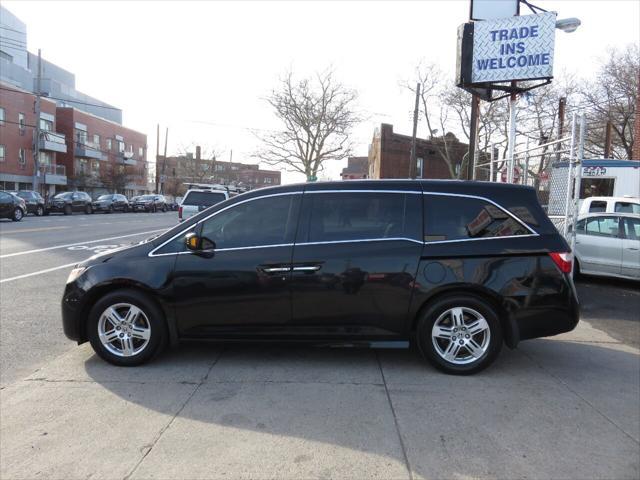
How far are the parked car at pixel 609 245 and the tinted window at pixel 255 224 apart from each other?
726 centimetres

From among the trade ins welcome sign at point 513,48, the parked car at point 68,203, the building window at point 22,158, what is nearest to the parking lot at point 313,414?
the trade ins welcome sign at point 513,48

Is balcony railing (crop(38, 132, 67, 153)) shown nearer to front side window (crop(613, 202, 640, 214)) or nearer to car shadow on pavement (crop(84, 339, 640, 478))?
front side window (crop(613, 202, 640, 214))

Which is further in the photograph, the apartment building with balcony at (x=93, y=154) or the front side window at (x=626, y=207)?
the apartment building with balcony at (x=93, y=154)

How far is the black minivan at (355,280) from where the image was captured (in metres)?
4.32

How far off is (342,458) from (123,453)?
1396 mm

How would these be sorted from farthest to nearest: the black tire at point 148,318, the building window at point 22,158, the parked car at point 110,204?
the building window at point 22,158 → the parked car at point 110,204 → the black tire at point 148,318

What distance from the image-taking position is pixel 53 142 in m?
50.2

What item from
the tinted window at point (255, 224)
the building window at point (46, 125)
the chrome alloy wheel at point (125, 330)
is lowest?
the chrome alloy wheel at point (125, 330)

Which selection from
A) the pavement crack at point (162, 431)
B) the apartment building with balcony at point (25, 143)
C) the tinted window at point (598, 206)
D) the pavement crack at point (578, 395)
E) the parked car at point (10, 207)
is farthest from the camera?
the apartment building with balcony at point (25, 143)

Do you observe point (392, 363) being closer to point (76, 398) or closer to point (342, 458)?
point (342, 458)

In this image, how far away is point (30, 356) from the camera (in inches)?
190

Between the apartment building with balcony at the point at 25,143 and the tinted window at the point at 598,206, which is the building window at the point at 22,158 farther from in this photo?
the tinted window at the point at 598,206

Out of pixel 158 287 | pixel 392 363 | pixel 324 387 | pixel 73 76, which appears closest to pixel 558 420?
pixel 392 363

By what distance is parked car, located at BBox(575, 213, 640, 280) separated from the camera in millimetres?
8938
